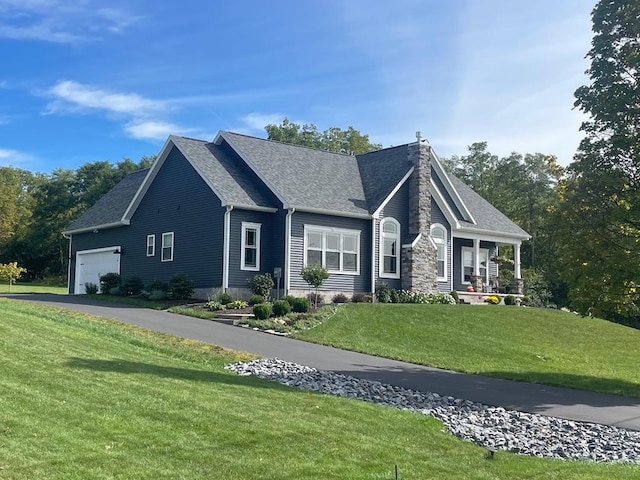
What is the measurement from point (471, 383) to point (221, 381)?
6.08 m

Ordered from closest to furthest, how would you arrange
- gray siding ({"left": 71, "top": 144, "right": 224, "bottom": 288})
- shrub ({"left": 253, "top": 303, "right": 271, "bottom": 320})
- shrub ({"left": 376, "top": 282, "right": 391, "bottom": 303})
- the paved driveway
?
the paved driveway < shrub ({"left": 253, "top": 303, "right": 271, "bottom": 320}) < gray siding ({"left": 71, "top": 144, "right": 224, "bottom": 288}) < shrub ({"left": 376, "top": 282, "right": 391, "bottom": 303})

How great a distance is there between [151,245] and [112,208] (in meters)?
5.44

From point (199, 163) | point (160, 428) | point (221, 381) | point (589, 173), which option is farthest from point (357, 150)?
point (160, 428)

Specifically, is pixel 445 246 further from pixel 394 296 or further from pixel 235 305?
pixel 235 305

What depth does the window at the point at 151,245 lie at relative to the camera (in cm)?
3128

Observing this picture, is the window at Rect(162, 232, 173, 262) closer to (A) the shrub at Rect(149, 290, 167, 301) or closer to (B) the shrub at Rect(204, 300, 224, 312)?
(A) the shrub at Rect(149, 290, 167, 301)

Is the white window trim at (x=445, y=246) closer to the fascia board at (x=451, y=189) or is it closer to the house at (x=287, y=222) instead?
the house at (x=287, y=222)

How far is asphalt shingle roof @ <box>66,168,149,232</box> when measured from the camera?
3441 cm

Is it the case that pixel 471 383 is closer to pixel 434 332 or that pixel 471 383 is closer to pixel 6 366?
pixel 434 332

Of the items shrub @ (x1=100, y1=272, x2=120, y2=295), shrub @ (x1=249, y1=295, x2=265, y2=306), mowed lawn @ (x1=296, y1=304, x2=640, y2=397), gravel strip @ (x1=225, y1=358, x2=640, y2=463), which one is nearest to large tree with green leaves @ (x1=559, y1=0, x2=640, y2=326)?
mowed lawn @ (x1=296, y1=304, x2=640, y2=397)

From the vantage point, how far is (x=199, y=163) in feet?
95.6

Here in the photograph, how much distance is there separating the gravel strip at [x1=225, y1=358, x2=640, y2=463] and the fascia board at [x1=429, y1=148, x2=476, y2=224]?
2014 centimetres

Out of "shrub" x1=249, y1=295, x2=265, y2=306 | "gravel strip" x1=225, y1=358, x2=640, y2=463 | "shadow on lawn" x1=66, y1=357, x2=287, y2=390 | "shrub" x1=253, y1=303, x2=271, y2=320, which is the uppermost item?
"shrub" x1=249, y1=295, x2=265, y2=306

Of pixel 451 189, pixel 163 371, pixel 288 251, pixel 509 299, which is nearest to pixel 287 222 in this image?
pixel 288 251
